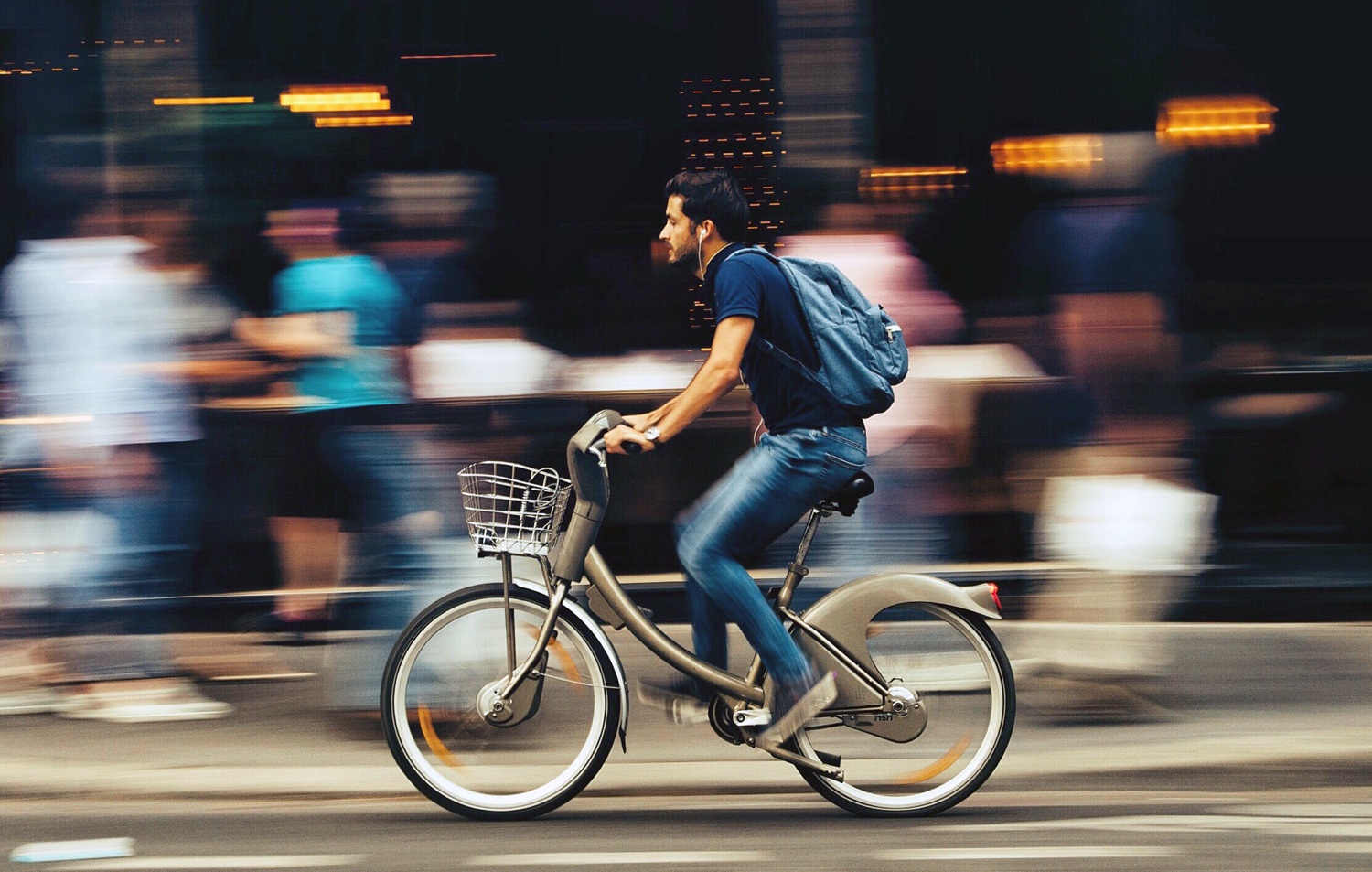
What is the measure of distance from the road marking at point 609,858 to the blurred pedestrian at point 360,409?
1.52m

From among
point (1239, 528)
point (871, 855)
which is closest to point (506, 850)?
point (871, 855)

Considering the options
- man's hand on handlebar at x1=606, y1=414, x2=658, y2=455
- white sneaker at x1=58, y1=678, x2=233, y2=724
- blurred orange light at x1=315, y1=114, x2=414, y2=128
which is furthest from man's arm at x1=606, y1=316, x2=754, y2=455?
blurred orange light at x1=315, y1=114, x2=414, y2=128

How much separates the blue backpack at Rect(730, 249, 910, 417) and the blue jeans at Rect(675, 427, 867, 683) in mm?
126

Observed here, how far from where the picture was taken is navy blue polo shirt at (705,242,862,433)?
14.6ft

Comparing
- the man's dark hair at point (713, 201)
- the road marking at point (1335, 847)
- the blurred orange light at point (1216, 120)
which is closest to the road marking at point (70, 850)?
the man's dark hair at point (713, 201)

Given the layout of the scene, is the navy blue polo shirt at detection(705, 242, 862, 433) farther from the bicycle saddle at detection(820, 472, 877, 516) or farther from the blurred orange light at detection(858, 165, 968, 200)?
the blurred orange light at detection(858, 165, 968, 200)

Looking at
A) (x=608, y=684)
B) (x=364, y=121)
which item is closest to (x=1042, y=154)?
(x=364, y=121)

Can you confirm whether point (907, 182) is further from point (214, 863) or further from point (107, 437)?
point (214, 863)

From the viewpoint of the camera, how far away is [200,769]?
557 cm

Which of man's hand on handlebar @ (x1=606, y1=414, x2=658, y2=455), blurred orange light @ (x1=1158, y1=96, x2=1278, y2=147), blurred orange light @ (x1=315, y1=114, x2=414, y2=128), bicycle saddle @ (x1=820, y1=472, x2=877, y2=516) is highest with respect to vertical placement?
blurred orange light @ (x1=315, y1=114, x2=414, y2=128)

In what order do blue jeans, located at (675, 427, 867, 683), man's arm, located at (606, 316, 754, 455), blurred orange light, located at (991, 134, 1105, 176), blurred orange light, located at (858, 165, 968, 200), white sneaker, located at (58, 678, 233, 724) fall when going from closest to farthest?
1. man's arm, located at (606, 316, 754, 455)
2. blue jeans, located at (675, 427, 867, 683)
3. white sneaker, located at (58, 678, 233, 724)
4. blurred orange light, located at (991, 134, 1105, 176)
5. blurred orange light, located at (858, 165, 968, 200)

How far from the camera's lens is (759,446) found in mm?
4656

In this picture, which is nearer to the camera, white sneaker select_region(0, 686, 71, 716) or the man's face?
the man's face

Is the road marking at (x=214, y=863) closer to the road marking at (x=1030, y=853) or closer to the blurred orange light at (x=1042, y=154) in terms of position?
the road marking at (x=1030, y=853)
